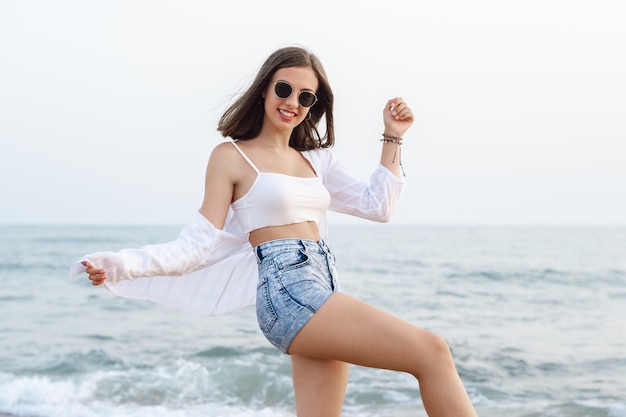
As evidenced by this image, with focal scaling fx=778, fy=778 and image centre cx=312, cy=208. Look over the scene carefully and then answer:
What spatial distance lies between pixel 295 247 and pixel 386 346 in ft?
2.04

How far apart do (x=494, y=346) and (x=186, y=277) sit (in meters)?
7.67

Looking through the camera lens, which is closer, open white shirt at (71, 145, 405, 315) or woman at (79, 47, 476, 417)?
woman at (79, 47, 476, 417)

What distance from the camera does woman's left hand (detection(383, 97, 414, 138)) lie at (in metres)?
3.72

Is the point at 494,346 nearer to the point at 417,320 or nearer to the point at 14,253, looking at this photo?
the point at 417,320

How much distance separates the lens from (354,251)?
89.5 ft

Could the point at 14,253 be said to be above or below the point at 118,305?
below

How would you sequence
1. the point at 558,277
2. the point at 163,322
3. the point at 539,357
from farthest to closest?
the point at 558,277, the point at 163,322, the point at 539,357

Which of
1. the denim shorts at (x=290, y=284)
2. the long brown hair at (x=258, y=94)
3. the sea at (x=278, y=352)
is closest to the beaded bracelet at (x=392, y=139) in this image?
the long brown hair at (x=258, y=94)

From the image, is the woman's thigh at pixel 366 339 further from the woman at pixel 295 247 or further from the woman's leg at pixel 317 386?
the woman's leg at pixel 317 386

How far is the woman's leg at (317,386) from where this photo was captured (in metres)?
3.20

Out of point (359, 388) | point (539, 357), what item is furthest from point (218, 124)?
point (539, 357)

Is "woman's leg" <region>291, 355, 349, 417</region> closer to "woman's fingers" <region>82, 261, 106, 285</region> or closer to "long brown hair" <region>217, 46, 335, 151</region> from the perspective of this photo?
"woman's fingers" <region>82, 261, 106, 285</region>

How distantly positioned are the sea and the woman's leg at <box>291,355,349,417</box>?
3.79 m

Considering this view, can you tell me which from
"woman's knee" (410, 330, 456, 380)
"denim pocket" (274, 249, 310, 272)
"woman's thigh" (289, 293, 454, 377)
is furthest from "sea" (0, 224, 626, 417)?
"woman's knee" (410, 330, 456, 380)
